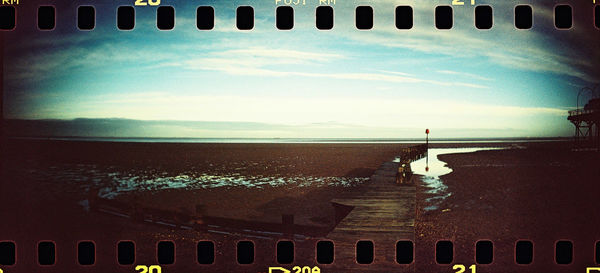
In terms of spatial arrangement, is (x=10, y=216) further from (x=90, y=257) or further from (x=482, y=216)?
(x=482, y=216)

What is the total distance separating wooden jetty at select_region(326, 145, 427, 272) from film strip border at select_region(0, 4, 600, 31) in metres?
3.26

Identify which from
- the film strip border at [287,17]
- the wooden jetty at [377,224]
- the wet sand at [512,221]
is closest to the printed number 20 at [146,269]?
the wooden jetty at [377,224]

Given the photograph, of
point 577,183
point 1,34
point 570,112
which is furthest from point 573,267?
point 570,112

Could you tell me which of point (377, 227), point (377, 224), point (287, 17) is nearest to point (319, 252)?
point (377, 227)

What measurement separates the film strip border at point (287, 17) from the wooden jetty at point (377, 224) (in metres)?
3.26

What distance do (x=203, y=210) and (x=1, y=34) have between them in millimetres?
5187

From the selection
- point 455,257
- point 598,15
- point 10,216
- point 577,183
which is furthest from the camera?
point 577,183

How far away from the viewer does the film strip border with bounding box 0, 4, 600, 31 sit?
5.23 m

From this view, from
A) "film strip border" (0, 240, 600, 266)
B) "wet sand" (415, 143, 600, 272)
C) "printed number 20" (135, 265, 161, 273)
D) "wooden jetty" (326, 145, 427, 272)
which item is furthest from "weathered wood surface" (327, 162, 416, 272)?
"printed number 20" (135, 265, 161, 273)

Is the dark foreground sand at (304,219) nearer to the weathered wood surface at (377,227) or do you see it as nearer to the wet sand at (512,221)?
the wet sand at (512,221)

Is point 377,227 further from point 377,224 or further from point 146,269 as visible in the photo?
point 146,269

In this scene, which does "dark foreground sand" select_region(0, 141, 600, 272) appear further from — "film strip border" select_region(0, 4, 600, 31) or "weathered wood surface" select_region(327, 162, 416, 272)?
"film strip border" select_region(0, 4, 600, 31)

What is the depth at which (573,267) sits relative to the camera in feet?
22.1

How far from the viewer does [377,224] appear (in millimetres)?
7770
